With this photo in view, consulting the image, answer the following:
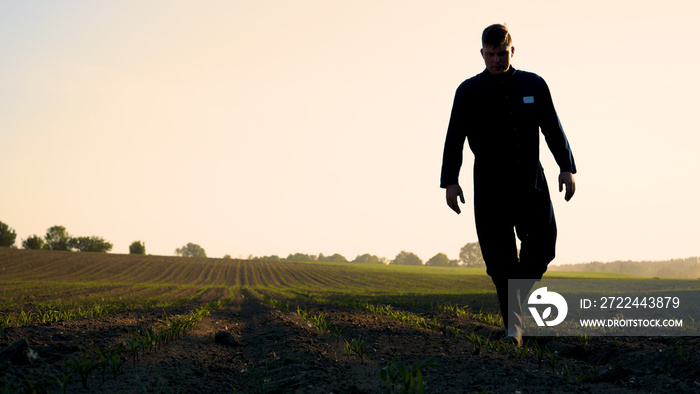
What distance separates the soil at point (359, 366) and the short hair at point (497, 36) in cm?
223

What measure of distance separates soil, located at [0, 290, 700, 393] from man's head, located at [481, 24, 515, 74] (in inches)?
83.4

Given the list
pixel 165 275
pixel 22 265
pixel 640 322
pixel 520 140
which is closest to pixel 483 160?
pixel 520 140

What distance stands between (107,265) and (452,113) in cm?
5044

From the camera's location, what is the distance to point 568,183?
3.51 m

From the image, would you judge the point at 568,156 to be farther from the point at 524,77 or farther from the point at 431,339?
the point at 431,339

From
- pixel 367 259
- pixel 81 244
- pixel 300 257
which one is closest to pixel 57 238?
pixel 81 244

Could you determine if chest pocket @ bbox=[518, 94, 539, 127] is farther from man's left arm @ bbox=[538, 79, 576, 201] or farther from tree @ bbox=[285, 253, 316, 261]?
tree @ bbox=[285, 253, 316, 261]

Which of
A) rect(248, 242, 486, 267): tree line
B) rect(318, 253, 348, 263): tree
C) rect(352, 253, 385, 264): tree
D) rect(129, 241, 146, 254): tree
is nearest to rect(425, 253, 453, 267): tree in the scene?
rect(248, 242, 486, 267): tree line

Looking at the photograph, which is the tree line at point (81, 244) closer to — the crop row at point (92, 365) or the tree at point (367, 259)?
the tree at point (367, 259)

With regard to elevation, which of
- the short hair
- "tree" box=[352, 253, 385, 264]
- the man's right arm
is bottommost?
"tree" box=[352, 253, 385, 264]

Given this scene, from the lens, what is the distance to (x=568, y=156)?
3594 mm

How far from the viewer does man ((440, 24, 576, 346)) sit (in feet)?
11.6

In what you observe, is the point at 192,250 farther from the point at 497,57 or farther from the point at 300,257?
the point at 497,57

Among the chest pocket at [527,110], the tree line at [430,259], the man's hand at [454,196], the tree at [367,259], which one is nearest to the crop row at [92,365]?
the man's hand at [454,196]
